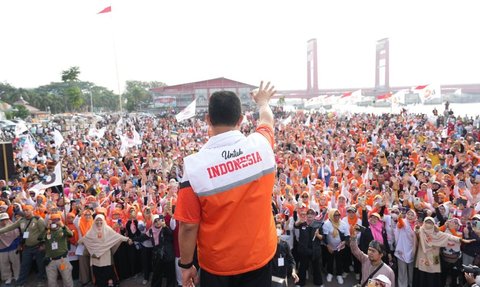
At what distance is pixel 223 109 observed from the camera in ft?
5.37

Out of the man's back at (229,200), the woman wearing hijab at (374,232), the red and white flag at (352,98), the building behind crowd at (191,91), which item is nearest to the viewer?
the man's back at (229,200)

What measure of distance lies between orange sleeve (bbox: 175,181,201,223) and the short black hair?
34cm

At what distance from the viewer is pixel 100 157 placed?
552 inches

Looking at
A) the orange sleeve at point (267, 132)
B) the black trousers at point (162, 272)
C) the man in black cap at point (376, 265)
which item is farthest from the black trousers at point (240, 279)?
the black trousers at point (162, 272)

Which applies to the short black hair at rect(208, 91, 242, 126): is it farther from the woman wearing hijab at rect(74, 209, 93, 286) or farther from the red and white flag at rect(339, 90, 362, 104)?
the red and white flag at rect(339, 90, 362, 104)

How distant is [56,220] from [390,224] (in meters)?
5.36

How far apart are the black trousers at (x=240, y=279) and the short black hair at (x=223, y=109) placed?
0.70 metres

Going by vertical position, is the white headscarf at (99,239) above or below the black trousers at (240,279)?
below

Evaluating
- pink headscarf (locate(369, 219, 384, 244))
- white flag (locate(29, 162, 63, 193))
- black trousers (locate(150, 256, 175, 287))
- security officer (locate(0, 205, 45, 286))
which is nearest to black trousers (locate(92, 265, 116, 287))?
black trousers (locate(150, 256, 175, 287))

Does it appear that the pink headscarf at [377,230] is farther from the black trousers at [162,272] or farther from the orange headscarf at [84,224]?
the orange headscarf at [84,224]

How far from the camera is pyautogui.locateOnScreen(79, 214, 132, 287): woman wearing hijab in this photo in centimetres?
561

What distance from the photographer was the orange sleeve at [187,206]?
1506 mm

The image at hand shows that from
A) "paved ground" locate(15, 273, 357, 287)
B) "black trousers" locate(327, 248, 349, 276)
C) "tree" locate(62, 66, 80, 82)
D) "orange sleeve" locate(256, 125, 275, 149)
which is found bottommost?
"paved ground" locate(15, 273, 357, 287)

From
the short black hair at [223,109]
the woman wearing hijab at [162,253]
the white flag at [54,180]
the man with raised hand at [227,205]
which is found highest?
the short black hair at [223,109]
